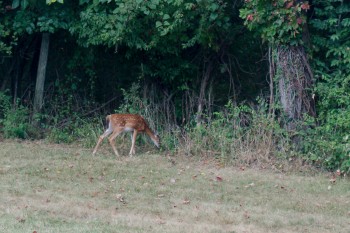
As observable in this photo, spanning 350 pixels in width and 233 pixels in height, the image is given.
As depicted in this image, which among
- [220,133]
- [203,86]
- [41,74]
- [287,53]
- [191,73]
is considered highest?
[287,53]

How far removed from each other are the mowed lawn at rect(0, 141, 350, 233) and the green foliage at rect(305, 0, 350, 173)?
629 millimetres

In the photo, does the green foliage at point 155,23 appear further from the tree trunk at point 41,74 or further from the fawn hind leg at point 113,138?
the fawn hind leg at point 113,138

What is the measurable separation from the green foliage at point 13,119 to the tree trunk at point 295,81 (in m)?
6.09

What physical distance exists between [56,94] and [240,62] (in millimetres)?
4643

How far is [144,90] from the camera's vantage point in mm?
19688

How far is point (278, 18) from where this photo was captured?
52.6 feet

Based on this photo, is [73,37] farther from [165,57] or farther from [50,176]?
[50,176]

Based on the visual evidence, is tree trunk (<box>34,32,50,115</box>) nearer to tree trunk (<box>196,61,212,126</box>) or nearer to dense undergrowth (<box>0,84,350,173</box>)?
dense undergrowth (<box>0,84,350,173</box>)

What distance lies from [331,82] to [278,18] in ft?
5.61

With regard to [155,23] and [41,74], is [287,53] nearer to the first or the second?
[155,23]

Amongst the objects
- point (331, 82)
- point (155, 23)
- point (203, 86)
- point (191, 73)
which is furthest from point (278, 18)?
point (191, 73)

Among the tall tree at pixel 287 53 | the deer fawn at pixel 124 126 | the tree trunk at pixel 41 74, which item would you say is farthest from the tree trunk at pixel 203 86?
the tree trunk at pixel 41 74

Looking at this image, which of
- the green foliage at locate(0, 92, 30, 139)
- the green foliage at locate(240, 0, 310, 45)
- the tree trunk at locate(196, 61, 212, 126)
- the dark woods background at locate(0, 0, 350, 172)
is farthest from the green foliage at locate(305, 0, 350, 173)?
the green foliage at locate(0, 92, 30, 139)

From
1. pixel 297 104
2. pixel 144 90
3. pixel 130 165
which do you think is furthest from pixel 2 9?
pixel 297 104
